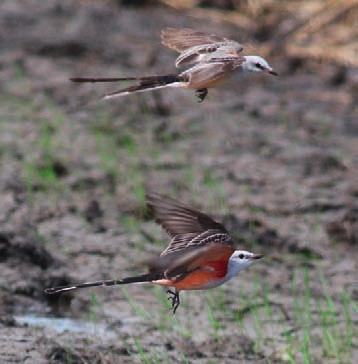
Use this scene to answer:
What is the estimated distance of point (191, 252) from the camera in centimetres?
535

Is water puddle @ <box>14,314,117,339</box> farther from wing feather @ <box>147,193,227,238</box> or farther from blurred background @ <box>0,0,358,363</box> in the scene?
wing feather @ <box>147,193,227,238</box>

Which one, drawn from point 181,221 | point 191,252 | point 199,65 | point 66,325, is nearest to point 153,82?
point 199,65

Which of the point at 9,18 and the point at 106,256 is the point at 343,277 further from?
the point at 9,18

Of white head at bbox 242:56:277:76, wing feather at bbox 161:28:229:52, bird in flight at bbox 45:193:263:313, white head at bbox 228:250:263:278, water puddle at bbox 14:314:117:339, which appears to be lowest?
water puddle at bbox 14:314:117:339

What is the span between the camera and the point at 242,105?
1164cm

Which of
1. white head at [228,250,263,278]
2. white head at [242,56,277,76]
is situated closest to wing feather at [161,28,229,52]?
white head at [242,56,277,76]

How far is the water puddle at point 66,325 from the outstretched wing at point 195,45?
1.72 meters

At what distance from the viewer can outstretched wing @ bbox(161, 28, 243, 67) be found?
622 centimetres

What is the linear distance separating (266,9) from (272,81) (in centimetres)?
190

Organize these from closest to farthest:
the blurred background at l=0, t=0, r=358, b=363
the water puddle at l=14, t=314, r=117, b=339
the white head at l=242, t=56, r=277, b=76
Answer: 1. the white head at l=242, t=56, r=277, b=76
2. the water puddle at l=14, t=314, r=117, b=339
3. the blurred background at l=0, t=0, r=358, b=363

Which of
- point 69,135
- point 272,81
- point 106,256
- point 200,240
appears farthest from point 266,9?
point 200,240

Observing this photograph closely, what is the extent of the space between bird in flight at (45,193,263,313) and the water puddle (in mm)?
1647

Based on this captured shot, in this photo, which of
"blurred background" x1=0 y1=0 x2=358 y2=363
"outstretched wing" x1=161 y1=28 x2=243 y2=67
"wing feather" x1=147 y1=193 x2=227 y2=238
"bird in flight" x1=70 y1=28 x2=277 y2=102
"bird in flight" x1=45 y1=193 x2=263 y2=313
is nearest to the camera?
"bird in flight" x1=45 y1=193 x2=263 y2=313

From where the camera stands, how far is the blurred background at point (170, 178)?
748 cm
